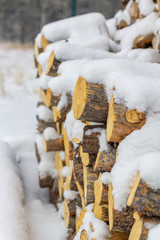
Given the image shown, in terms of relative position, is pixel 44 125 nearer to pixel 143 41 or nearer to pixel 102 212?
pixel 143 41

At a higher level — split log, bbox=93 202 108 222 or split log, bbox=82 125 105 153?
split log, bbox=82 125 105 153

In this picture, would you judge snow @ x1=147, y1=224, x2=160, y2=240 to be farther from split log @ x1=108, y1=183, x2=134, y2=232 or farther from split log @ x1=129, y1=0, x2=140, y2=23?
split log @ x1=129, y1=0, x2=140, y2=23

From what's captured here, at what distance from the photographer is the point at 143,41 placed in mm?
2084

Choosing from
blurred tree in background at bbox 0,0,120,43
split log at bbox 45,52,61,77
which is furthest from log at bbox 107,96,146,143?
blurred tree in background at bbox 0,0,120,43

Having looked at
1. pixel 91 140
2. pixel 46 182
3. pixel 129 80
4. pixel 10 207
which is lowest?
pixel 46 182

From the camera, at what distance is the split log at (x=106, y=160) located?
1.12 metres

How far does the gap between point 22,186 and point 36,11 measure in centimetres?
1166

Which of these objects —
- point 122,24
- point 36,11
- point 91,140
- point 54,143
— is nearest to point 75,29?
point 122,24

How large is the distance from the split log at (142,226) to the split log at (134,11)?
6.76 ft

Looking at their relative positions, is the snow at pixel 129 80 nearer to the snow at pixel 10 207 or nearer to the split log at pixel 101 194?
the split log at pixel 101 194

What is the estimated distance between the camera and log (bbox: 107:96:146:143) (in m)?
1.01

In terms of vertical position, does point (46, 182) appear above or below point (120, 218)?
below

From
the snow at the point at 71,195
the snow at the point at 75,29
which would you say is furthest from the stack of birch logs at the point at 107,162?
the snow at the point at 75,29

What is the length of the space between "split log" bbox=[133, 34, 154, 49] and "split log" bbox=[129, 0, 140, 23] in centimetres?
43
